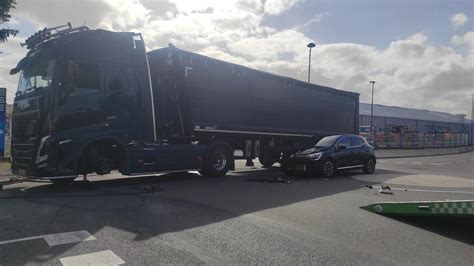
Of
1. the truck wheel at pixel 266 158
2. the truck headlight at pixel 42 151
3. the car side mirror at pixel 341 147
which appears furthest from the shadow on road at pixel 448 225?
the truck wheel at pixel 266 158

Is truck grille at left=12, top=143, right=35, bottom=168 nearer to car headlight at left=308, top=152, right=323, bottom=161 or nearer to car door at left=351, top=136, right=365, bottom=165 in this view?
car headlight at left=308, top=152, right=323, bottom=161

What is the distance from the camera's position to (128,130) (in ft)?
34.7

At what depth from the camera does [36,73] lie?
9891 mm

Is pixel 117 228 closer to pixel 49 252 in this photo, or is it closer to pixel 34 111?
pixel 49 252

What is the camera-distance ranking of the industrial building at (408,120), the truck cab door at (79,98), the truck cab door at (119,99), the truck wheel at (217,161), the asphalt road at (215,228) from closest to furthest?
the asphalt road at (215,228) < the truck cab door at (79,98) < the truck cab door at (119,99) < the truck wheel at (217,161) < the industrial building at (408,120)

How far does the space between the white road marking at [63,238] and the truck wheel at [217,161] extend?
7054mm

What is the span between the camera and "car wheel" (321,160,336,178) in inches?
526

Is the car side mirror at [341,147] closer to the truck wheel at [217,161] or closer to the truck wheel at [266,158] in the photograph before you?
the truck wheel at [266,158]

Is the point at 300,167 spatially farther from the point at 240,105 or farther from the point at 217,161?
the point at 240,105

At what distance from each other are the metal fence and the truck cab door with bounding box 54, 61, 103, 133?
2906 cm

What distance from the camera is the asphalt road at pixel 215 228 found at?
503 centimetres

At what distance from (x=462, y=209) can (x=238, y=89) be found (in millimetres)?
8680

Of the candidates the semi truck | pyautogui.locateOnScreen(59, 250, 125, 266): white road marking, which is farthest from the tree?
pyautogui.locateOnScreen(59, 250, 125, 266): white road marking

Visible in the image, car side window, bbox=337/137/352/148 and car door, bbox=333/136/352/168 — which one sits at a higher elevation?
car side window, bbox=337/137/352/148
